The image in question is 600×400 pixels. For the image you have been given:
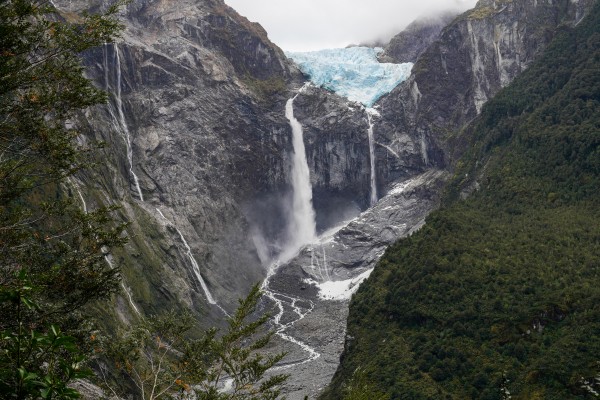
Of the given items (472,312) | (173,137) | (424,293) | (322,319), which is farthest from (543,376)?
(173,137)

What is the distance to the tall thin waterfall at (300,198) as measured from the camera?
99312 mm

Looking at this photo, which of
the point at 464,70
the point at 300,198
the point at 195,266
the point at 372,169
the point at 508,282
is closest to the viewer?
the point at 508,282

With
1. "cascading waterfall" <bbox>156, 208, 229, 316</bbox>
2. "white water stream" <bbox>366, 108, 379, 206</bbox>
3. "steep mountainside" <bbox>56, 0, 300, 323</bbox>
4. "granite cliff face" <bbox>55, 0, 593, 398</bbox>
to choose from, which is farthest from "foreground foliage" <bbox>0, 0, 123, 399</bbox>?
"white water stream" <bbox>366, 108, 379, 206</bbox>

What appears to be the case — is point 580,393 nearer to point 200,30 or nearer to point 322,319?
point 322,319

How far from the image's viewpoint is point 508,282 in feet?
129

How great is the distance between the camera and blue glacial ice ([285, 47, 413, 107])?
388 ft

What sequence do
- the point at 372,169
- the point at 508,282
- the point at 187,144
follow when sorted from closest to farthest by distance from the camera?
the point at 508,282 → the point at 187,144 → the point at 372,169

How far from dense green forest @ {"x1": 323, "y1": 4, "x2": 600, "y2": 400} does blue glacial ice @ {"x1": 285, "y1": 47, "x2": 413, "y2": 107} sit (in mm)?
53316

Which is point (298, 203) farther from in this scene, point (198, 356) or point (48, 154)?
point (48, 154)

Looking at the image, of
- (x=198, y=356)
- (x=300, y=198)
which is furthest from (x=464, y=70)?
(x=198, y=356)

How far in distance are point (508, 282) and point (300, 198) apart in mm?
64097

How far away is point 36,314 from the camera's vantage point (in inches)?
396

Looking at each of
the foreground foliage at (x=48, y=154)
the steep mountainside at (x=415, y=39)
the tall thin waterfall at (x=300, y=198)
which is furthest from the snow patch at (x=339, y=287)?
the steep mountainside at (x=415, y=39)

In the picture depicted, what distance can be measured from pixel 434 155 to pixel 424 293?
204ft
